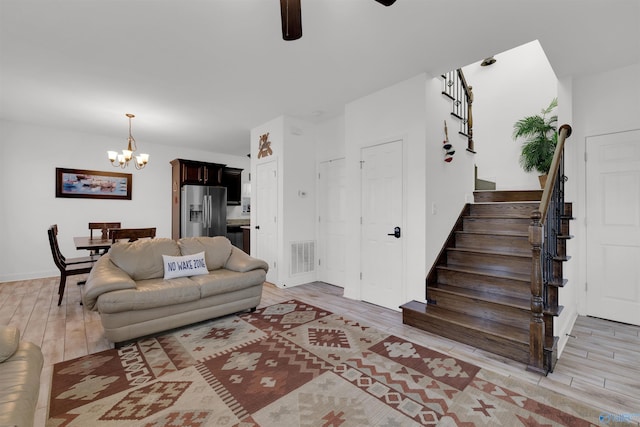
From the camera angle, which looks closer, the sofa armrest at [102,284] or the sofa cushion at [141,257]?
the sofa armrest at [102,284]

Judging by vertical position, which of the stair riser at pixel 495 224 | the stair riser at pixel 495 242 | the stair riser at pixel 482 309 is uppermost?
the stair riser at pixel 495 224

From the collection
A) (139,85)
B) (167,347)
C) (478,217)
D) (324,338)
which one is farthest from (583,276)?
(139,85)

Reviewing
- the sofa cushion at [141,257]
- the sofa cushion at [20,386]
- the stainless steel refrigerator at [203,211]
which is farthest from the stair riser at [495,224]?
the stainless steel refrigerator at [203,211]

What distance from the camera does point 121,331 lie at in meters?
2.56

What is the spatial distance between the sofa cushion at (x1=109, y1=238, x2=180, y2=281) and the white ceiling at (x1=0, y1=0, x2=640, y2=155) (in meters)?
1.97

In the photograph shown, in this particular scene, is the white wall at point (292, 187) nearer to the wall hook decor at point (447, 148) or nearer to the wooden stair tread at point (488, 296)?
the wall hook decor at point (447, 148)

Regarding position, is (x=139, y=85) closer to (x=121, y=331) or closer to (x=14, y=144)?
(x=121, y=331)

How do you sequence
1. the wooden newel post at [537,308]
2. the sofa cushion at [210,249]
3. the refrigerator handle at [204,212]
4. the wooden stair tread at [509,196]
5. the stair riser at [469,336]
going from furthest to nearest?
the refrigerator handle at [204,212], the wooden stair tread at [509,196], the sofa cushion at [210,249], the stair riser at [469,336], the wooden newel post at [537,308]

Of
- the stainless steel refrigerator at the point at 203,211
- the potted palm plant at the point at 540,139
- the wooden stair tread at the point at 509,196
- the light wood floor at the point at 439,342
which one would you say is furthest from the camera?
the stainless steel refrigerator at the point at 203,211

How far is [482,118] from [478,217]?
2.75 metres

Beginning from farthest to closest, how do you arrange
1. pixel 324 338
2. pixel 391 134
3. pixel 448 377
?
pixel 391 134 < pixel 324 338 < pixel 448 377

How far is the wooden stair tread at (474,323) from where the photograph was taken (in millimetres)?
2416

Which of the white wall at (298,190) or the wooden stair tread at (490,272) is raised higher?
the white wall at (298,190)

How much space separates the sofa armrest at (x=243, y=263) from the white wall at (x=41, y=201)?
3710 mm
